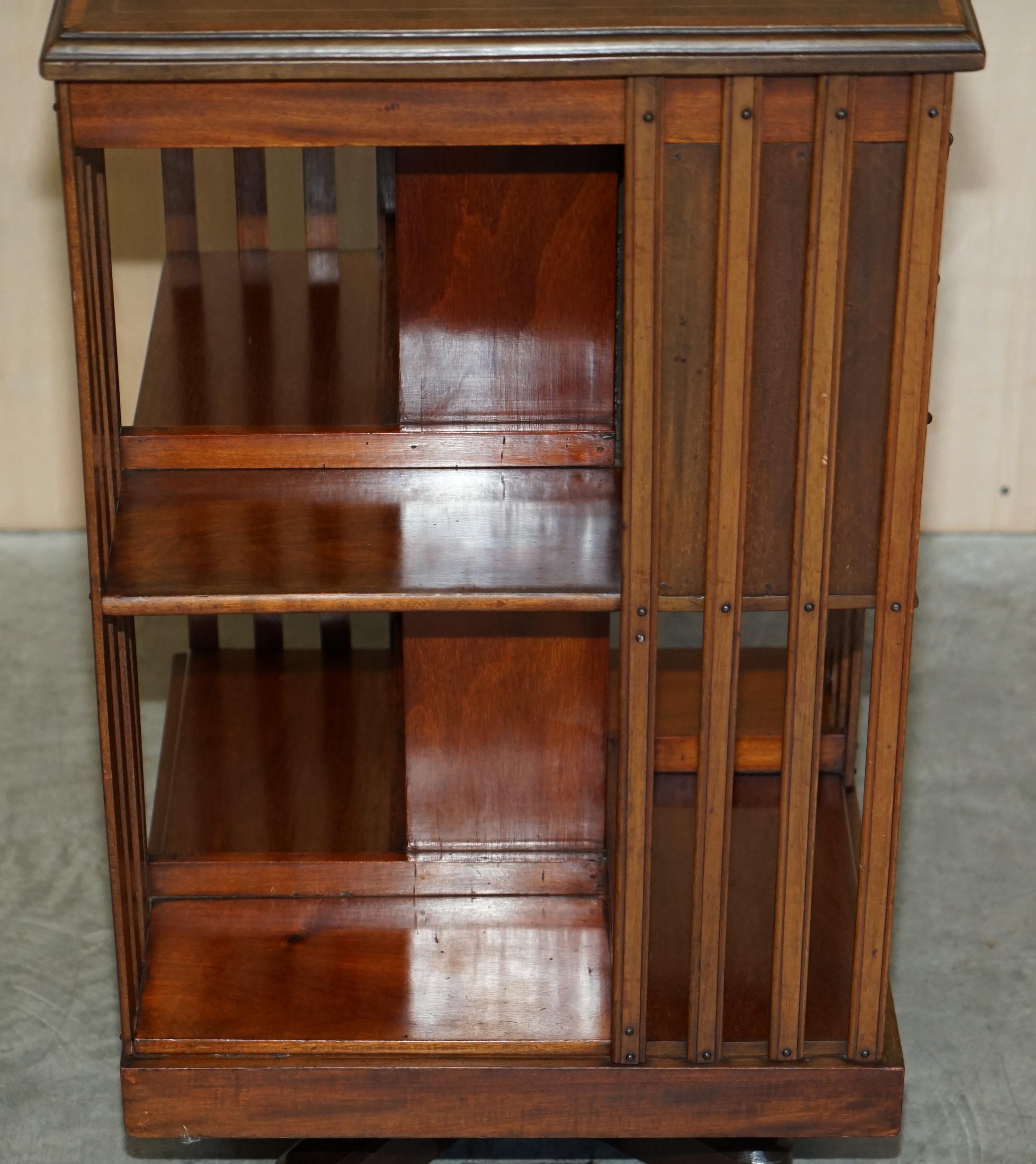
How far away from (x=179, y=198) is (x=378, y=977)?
1363mm

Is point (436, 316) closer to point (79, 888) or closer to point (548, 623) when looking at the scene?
point (548, 623)

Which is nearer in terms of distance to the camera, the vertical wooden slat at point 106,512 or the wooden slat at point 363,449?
the vertical wooden slat at point 106,512

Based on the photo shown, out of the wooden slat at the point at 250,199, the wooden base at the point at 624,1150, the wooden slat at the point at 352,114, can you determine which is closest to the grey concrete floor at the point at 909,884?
the wooden base at the point at 624,1150

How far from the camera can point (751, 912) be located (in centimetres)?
236

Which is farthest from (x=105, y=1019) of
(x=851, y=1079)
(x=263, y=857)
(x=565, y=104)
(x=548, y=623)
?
(x=565, y=104)

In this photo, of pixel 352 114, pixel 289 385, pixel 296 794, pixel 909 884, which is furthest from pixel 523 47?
pixel 909 884

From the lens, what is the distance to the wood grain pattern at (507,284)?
2152 millimetres

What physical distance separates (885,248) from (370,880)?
1051 mm

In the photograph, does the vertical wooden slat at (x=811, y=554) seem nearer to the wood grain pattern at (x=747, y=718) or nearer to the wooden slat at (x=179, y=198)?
the wood grain pattern at (x=747, y=718)

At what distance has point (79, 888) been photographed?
3051 millimetres

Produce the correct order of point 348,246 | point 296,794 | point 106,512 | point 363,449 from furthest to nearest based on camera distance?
point 348,246 → point 296,794 → point 363,449 → point 106,512

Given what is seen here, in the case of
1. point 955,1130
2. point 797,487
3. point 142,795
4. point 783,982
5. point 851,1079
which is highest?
point 797,487

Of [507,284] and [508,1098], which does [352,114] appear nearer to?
[507,284]

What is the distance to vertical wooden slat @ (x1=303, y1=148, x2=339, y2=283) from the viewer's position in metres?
2.99
